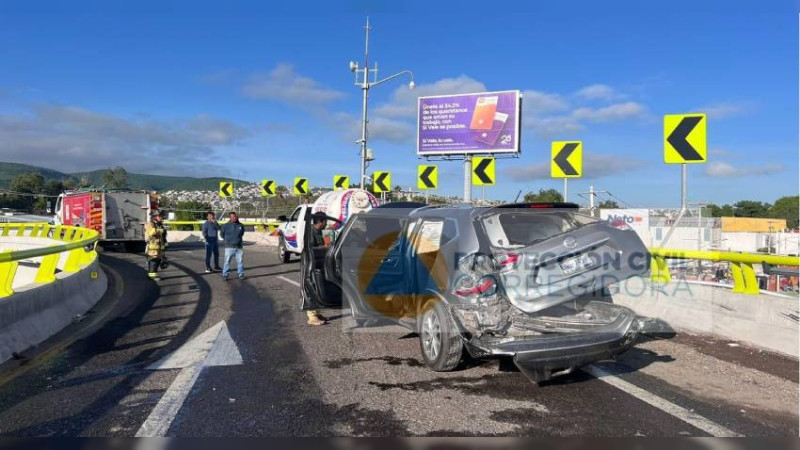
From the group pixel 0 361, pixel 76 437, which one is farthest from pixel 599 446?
pixel 0 361

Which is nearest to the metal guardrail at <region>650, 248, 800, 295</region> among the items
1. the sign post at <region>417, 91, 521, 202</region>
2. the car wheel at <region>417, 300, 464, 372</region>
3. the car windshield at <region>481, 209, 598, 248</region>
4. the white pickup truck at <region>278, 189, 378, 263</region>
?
the car windshield at <region>481, 209, 598, 248</region>

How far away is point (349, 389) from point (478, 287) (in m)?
1.51

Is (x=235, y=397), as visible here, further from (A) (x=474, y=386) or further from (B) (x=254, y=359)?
(A) (x=474, y=386)

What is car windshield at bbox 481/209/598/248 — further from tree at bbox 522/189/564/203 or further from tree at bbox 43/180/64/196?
tree at bbox 43/180/64/196

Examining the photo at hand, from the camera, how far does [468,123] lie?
2645 centimetres

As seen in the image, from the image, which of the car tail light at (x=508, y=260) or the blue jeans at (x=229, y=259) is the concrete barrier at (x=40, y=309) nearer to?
the blue jeans at (x=229, y=259)

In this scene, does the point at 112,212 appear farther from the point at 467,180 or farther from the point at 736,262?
the point at 736,262

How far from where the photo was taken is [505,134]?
25.6 metres

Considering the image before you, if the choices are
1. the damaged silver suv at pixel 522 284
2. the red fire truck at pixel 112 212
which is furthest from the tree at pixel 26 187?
the damaged silver suv at pixel 522 284

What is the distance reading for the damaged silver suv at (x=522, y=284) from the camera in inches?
189

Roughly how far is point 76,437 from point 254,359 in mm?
2342

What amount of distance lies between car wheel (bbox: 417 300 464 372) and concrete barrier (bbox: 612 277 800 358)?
3200 millimetres

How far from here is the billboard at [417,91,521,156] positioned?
25516 mm

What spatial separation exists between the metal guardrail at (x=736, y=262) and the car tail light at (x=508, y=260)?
321cm
